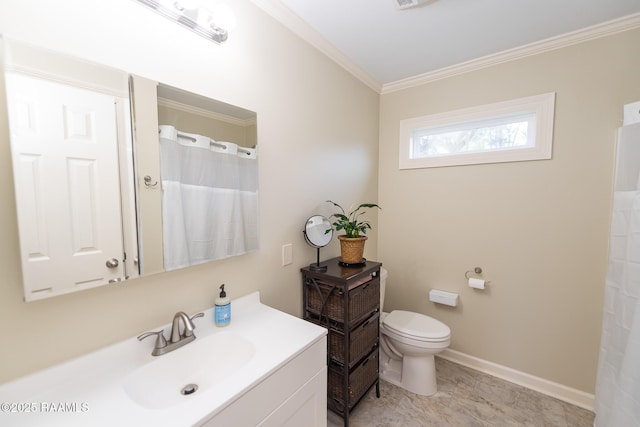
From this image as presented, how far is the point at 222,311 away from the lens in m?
1.15

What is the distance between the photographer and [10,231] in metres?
0.71

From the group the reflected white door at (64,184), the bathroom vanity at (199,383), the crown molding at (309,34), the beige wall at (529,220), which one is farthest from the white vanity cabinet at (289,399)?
the crown molding at (309,34)

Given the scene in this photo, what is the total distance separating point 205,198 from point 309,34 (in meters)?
1.23

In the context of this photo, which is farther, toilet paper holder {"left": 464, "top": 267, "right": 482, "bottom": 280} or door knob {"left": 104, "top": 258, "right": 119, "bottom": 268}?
toilet paper holder {"left": 464, "top": 267, "right": 482, "bottom": 280}

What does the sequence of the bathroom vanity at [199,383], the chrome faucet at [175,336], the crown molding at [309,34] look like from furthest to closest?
the crown molding at [309,34] → the chrome faucet at [175,336] → the bathroom vanity at [199,383]

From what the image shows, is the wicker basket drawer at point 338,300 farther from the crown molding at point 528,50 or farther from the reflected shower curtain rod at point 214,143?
the crown molding at point 528,50

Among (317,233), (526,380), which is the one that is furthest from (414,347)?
(317,233)

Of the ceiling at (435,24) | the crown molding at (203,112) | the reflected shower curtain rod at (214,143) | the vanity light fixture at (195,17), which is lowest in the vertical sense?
the reflected shower curtain rod at (214,143)

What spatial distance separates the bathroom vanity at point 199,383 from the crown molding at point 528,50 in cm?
213

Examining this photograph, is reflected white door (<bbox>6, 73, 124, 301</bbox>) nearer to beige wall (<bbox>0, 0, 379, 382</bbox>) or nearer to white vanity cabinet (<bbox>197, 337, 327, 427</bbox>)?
beige wall (<bbox>0, 0, 379, 382</bbox>)

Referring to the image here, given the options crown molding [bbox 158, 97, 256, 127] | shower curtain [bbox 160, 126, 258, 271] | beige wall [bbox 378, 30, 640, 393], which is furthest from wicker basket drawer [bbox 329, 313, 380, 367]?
crown molding [bbox 158, 97, 256, 127]

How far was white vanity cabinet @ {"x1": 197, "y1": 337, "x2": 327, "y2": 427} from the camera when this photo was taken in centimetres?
78

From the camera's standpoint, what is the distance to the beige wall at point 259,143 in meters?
0.73

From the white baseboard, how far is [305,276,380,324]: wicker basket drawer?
3.52 ft
